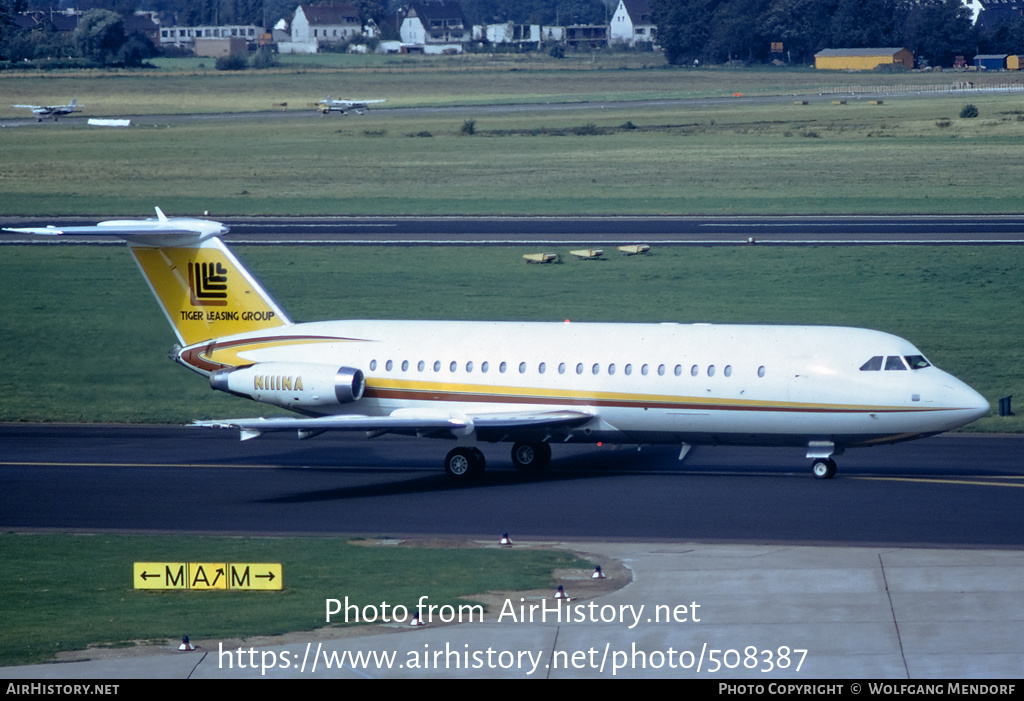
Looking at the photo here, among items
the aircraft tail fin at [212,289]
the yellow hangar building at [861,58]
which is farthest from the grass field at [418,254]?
the yellow hangar building at [861,58]

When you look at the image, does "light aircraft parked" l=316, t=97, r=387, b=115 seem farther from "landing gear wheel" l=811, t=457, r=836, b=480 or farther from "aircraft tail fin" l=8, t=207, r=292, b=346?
"landing gear wheel" l=811, t=457, r=836, b=480

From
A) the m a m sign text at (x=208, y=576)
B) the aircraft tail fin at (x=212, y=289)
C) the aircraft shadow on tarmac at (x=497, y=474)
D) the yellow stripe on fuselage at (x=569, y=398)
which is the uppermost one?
the aircraft tail fin at (x=212, y=289)

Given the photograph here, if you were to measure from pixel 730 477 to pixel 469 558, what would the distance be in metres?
9.85

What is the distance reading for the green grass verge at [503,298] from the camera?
42031mm

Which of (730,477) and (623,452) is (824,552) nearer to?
(730,477)

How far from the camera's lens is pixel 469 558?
24625 mm

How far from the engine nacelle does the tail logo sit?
2.47 meters

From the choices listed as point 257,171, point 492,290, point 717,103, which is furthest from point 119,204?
point 717,103

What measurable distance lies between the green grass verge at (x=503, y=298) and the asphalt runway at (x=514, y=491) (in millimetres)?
3381

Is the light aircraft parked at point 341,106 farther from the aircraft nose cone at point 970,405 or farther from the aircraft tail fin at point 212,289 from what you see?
the aircraft nose cone at point 970,405

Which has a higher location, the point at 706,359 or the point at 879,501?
the point at 706,359

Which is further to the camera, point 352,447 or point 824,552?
point 352,447

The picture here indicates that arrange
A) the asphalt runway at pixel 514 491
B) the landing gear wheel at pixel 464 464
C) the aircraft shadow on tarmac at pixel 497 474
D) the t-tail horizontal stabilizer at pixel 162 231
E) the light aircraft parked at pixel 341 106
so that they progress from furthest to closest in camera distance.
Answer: the light aircraft parked at pixel 341 106 → the t-tail horizontal stabilizer at pixel 162 231 → the landing gear wheel at pixel 464 464 → the aircraft shadow on tarmac at pixel 497 474 → the asphalt runway at pixel 514 491

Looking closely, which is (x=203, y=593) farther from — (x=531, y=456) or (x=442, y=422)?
(x=531, y=456)
